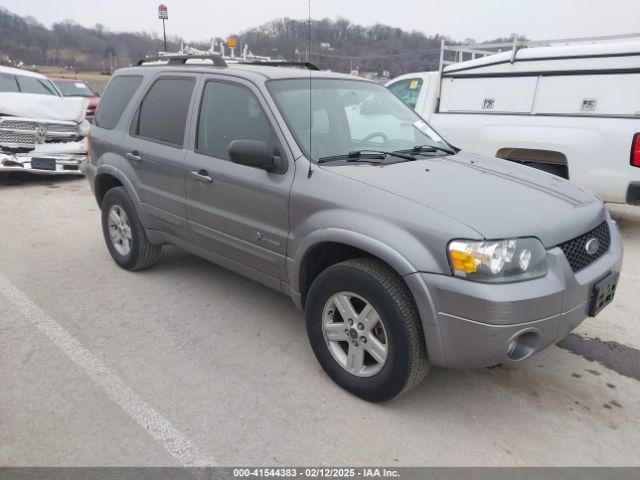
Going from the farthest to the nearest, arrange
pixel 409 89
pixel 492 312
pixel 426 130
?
pixel 409 89 → pixel 426 130 → pixel 492 312

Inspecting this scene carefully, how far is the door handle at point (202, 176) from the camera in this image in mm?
3557

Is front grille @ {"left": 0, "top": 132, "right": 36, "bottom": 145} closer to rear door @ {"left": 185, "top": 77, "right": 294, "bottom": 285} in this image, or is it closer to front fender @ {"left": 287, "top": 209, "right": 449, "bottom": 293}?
rear door @ {"left": 185, "top": 77, "right": 294, "bottom": 285}

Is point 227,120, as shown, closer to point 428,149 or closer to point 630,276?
point 428,149

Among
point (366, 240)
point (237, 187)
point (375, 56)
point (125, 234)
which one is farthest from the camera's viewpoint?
point (375, 56)

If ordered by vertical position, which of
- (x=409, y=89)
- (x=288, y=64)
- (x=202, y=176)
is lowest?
(x=202, y=176)

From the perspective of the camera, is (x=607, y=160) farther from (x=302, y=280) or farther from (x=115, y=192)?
(x=115, y=192)

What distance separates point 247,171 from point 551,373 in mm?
2327

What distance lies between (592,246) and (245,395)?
6.95 feet

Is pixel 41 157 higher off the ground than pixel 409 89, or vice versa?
pixel 409 89

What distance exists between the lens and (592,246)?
279 centimetres

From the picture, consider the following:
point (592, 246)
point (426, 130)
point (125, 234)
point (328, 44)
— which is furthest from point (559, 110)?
point (125, 234)

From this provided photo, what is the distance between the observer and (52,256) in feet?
16.8

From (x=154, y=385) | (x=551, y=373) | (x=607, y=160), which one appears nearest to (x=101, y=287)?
(x=154, y=385)

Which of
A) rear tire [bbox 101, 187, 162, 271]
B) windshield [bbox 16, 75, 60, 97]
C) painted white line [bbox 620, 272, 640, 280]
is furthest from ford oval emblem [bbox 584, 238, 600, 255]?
windshield [bbox 16, 75, 60, 97]
